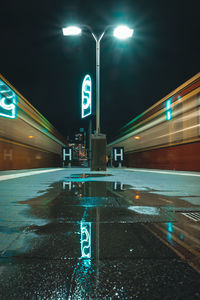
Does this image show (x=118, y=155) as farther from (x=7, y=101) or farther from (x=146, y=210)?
(x=146, y=210)

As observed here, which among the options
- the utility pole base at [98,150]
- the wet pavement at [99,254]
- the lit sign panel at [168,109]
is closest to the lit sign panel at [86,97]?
the lit sign panel at [168,109]

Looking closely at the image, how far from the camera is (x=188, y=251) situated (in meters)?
1.92

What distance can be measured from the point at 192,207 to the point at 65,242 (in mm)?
2429

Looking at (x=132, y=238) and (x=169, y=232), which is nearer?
(x=132, y=238)

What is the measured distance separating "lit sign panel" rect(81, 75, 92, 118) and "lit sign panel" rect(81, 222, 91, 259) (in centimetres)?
2196

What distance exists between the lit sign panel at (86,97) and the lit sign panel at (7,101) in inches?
375

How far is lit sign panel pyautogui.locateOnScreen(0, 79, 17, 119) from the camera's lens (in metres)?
14.3

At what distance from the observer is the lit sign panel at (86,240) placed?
188cm

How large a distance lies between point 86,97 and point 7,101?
11376mm

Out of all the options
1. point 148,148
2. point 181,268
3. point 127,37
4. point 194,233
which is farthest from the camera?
point 148,148

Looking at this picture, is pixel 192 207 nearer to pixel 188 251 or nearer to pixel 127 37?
pixel 188 251

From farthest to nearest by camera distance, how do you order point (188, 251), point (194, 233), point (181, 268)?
point (194, 233) < point (188, 251) < point (181, 268)

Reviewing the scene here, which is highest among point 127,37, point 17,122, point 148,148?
point 127,37

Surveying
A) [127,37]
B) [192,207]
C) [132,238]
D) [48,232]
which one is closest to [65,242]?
[48,232]
